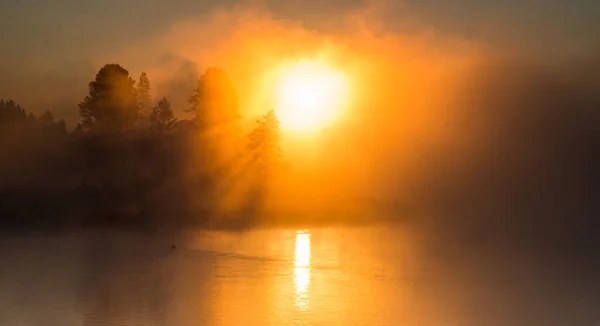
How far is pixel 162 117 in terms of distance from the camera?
371 ft

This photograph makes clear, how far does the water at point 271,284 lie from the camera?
4106 centimetres

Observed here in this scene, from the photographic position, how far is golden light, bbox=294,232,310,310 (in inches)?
1818

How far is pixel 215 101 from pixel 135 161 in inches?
649

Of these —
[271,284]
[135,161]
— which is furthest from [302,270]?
[135,161]

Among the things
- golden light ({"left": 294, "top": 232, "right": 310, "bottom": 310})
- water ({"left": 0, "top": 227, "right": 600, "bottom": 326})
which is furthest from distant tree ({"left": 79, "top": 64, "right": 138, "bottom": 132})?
golden light ({"left": 294, "top": 232, "right": 310, "bottom": 310})

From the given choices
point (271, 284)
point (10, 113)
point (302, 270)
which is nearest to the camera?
point (271, 284)

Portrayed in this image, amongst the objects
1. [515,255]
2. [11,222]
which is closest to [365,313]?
[515,255]

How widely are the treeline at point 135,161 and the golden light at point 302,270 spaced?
20423mm

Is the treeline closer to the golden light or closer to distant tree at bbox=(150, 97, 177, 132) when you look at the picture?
distant tree at bbox=(150, 97, 177, 132)

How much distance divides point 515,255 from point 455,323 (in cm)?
4741

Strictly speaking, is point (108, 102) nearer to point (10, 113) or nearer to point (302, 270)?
point (10, 113)

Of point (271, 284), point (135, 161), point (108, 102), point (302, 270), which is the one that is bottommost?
point (271, 284)

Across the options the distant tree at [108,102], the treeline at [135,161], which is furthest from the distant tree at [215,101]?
the distant tree at [108,102]

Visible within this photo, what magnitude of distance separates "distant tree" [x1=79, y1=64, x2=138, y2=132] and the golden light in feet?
113
